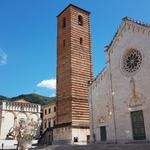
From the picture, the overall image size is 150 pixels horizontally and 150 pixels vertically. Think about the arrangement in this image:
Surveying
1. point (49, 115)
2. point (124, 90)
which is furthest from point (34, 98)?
point (124, 90)

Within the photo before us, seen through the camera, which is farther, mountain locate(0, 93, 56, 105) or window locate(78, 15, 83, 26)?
mountain locate(0, 93, 56, 105)

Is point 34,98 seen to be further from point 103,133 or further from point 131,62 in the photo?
point 131,62

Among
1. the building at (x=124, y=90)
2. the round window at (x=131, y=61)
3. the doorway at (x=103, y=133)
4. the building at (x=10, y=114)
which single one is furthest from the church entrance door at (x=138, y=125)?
the building at (x=10, y=114)

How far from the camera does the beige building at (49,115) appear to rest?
192ft

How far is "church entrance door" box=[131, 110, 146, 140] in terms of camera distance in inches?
992

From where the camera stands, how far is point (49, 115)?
198ft

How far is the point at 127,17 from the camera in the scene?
29094 mm

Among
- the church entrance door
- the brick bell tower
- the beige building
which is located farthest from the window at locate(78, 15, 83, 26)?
the beige building

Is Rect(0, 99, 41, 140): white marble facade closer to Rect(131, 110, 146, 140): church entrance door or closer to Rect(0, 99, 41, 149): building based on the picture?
Rect(0, 99, 41, 149): building

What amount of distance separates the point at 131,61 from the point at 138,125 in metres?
6.80

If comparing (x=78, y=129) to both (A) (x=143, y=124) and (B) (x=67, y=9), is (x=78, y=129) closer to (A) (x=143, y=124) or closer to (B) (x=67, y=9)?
(A) (x=143, y=124)

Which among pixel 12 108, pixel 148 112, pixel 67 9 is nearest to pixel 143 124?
pixel 148 112

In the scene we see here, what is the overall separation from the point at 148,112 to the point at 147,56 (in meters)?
5.50

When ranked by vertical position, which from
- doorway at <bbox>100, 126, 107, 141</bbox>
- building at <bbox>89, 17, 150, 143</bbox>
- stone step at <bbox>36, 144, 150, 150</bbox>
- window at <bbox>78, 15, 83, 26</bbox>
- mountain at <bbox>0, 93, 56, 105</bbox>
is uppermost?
window at <bbox>78, 15, 83, 26</bbox>
